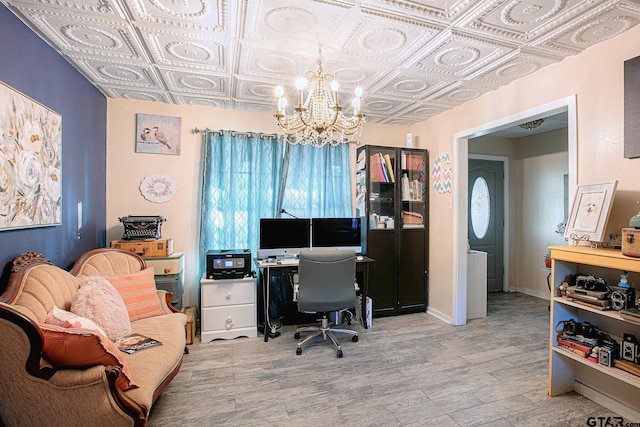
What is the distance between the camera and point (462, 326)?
11.5 ft

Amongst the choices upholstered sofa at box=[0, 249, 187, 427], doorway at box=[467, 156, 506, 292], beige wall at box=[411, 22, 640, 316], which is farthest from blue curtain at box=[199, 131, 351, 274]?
doorway at box=[467, 156, 506, 292]

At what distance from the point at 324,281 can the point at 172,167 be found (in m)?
2.19

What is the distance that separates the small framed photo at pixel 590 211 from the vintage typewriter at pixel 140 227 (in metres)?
3.58

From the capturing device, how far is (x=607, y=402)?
2070 mm

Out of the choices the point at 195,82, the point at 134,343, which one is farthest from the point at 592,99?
the point at 134,343

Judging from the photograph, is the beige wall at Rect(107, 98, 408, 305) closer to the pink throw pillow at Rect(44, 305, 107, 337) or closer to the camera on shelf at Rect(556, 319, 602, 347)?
the pink throw pillow at Rect(44, 305, 107, 337)

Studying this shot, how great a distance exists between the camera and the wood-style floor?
1.96m

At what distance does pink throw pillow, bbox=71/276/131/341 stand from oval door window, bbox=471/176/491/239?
4781 mm

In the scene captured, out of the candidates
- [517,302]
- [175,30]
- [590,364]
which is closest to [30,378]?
[175,30]

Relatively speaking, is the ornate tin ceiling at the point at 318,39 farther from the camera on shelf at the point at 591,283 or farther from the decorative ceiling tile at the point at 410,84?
the camera on shelf at the point at 591,283

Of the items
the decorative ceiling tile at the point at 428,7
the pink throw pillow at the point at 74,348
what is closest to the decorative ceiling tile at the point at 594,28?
the decorative ceiling tile at the point at 428,7

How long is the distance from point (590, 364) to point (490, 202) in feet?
11.1

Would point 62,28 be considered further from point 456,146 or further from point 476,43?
point 456,146

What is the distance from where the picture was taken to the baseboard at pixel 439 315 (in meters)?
3.63
